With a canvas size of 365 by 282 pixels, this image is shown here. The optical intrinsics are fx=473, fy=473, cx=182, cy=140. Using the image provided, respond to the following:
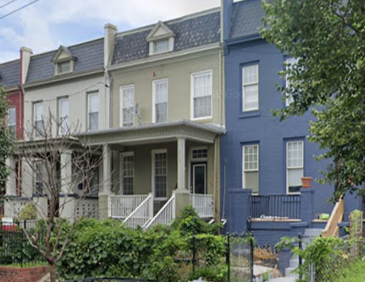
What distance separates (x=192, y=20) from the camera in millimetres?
19547

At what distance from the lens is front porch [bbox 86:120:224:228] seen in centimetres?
1688

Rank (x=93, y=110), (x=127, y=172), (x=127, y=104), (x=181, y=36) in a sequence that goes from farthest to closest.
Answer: (x=93, y=110) → (x=127, y=172) → (x=127, y=104) → (x=181, y=36)

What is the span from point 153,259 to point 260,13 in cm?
1143

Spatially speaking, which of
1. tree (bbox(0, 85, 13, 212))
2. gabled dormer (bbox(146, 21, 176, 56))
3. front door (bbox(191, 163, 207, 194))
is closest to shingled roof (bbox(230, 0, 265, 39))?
gabled dormer (bbox(146, 21, 176, 56))

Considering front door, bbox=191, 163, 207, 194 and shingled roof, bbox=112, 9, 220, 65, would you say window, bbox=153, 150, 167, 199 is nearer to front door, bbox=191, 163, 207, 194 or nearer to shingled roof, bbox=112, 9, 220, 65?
front door, bbox=191, 163, 207, 194

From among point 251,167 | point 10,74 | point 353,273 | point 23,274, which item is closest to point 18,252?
point 23,274

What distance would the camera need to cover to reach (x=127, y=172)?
2089 centimetres

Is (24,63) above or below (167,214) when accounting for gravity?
above

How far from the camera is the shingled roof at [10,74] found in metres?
24.6

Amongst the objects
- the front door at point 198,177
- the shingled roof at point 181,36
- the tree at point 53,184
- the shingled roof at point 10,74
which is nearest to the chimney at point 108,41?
the shingled roof at point 181,36

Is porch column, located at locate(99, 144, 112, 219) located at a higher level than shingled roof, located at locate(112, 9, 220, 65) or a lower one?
lower

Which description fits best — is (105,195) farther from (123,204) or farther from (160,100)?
(160,100)

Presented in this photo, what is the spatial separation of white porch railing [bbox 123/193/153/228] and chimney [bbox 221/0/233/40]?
270 inches

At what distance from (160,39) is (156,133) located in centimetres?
469
